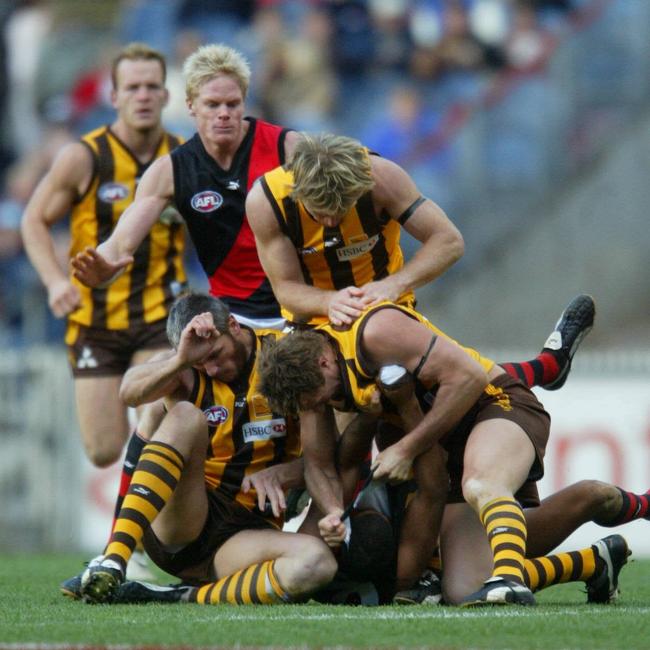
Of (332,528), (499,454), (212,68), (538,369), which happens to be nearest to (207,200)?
(212,68)

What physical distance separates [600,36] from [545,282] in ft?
6.85

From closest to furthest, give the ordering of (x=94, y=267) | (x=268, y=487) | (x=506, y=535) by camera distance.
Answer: (x=506, y=535) < (x=268, y=487) < (x=94, y=267)

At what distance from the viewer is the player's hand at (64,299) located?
23.9ft

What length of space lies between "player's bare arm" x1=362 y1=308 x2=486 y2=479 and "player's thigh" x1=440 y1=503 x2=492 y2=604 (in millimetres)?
424

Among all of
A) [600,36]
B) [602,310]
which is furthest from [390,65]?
[602,310]

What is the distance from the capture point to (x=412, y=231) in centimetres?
602

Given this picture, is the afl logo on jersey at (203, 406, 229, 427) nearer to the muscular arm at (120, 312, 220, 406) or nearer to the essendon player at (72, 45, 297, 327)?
the muscular arm at (120, 312, 220, 406)

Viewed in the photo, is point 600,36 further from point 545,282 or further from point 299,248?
point 299,248

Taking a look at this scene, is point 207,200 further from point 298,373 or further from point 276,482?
point 298,373

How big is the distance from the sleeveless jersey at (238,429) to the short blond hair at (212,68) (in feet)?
4.37

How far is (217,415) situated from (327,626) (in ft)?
4.79

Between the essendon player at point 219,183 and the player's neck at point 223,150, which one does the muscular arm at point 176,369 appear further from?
the player's neck at point 223,150

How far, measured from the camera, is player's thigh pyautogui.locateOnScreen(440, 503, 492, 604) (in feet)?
18.1

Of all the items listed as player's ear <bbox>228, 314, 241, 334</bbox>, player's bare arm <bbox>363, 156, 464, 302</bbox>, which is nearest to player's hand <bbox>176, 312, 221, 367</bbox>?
player's ear <bbox>228, 314, 241, 334</bbox>
